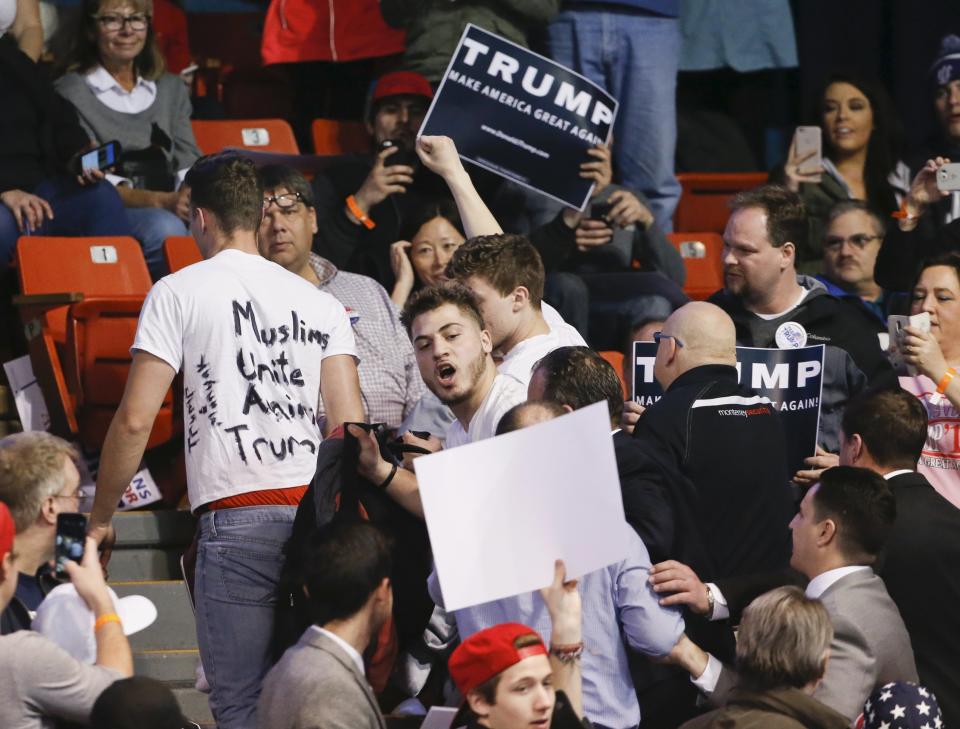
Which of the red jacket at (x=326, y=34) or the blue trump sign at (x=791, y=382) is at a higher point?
the red jacket at (x=326, y=34)

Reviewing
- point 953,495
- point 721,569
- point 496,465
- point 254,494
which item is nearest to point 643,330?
point 953,495

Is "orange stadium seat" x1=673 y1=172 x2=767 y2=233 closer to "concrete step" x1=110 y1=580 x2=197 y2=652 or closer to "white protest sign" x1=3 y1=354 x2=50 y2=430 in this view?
"white protest sign" x1=3 y1=354 x2=50 y2=430

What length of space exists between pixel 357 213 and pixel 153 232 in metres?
0.93

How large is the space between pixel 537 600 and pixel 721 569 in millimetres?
828

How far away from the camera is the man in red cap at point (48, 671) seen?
397 cm

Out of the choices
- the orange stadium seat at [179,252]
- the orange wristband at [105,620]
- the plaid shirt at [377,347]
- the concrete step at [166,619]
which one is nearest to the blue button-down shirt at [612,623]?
the orange wristband at [105,620]

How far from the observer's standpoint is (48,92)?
773 centimetres

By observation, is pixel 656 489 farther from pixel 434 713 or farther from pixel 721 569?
A: pixel 434 713

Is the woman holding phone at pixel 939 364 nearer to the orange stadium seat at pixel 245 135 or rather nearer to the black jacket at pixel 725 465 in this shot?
the black jacket at pixel 725 465

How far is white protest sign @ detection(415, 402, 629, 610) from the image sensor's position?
4.01 m

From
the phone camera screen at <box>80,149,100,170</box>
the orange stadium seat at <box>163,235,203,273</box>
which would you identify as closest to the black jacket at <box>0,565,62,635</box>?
the orange stadium seat at <box>163,235,203,273</box>

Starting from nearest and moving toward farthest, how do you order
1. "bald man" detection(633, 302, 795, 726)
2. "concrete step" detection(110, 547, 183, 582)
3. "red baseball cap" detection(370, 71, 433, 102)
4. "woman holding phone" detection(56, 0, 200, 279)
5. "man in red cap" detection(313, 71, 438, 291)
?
"bald man" detection(633, 302, 795, 726), "concrete step" detection(110, 547, 183, 582), "man in red cap" detection(313, 71, 438, 291), "red baseball cap" detection(370, 71, 433, 102), "woman holding phone" detection(56, 0, 200, 279)

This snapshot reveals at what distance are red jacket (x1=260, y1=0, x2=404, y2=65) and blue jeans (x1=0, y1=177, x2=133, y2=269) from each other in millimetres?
2079

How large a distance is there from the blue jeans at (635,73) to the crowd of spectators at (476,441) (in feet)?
3.26
